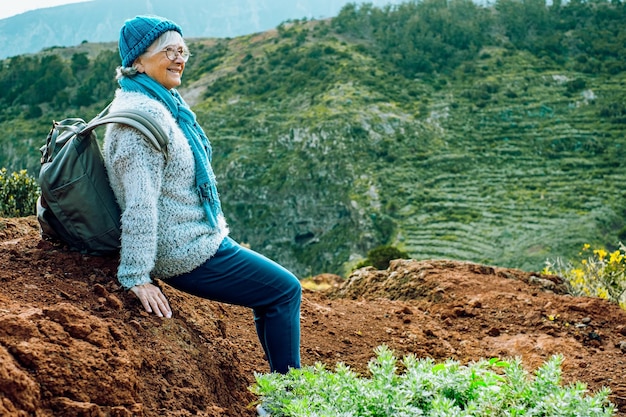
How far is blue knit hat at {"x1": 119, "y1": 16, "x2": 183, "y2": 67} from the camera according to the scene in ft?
8.34

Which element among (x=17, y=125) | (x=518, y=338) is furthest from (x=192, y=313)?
(x=17, y=125)

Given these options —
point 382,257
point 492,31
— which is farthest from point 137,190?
point 492,31

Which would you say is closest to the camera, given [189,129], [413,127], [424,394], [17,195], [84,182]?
[424,394]

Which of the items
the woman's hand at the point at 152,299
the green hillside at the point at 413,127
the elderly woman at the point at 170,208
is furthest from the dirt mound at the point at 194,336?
the green hillside at the point at 413,127

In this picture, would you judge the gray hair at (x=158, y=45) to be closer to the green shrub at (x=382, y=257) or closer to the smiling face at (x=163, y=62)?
the smiling face at (x=163, y=62)

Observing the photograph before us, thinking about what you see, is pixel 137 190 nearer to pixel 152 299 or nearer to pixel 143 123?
pixel 143 123

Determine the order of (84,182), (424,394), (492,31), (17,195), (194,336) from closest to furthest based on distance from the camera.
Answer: (424,394) → (84,182) → (194,336) → (17,195) → (492,31)

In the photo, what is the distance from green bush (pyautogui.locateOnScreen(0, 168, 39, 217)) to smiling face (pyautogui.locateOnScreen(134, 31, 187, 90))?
14.0 ft

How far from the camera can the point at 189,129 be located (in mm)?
2666

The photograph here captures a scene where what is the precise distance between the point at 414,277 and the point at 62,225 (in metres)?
4.00

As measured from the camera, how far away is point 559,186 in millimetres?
26000

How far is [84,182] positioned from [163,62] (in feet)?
1.92

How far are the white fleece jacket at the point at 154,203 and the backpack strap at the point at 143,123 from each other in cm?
3

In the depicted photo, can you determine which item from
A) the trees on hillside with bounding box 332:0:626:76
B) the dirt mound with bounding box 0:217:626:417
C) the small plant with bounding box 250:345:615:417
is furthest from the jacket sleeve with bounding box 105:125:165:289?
the trees on hillside with bounding box 332:0:626:76
